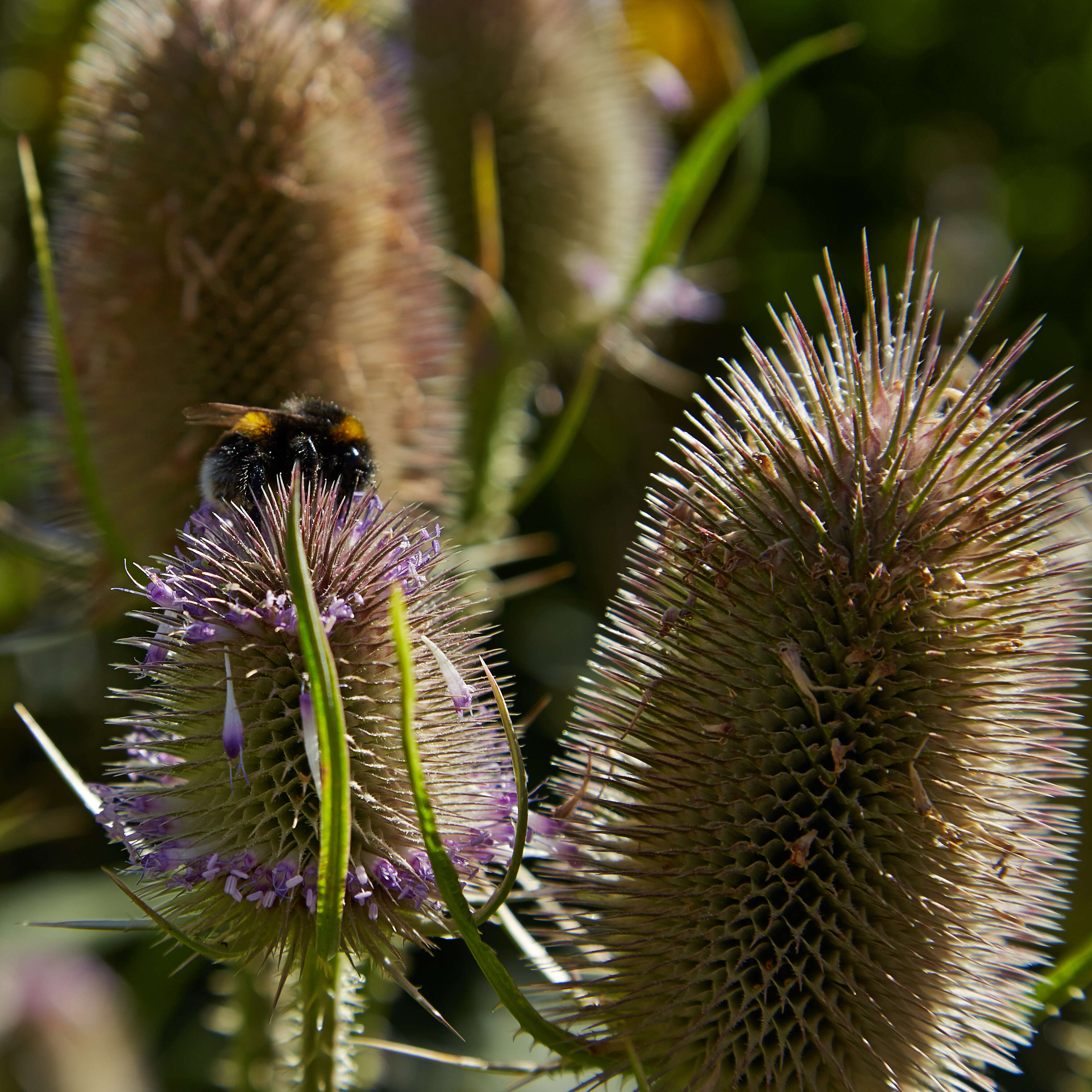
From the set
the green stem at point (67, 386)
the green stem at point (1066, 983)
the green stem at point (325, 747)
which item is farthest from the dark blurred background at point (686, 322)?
the green stem at point (325, 747)

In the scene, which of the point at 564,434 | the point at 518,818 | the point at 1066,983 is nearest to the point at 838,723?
the point at 518,818

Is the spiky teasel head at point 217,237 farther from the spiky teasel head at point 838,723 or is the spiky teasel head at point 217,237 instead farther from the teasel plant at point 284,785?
the spiky teasel head at point 838,723

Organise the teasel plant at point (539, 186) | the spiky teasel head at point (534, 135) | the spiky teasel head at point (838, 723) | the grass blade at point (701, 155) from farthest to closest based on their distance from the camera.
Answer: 1. the spiky teasel head at point (534, 135)
2. the teasel plant at point (539, 186)
3. the grass blade at point (701, 155)
4. the spiky teasel head at point (838, 723)

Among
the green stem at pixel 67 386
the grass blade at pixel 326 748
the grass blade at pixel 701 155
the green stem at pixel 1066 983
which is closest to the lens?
the grass blade at pixel 326 748

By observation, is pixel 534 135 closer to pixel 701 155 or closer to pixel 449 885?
pixel 701 155

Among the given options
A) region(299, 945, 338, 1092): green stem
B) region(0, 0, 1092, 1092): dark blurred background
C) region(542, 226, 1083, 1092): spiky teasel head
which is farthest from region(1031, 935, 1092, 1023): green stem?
region(299, 945, 338, 1092): green stem

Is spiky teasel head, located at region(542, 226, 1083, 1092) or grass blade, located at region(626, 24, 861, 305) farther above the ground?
grass blade, located at region(626, 24, 861, 305)

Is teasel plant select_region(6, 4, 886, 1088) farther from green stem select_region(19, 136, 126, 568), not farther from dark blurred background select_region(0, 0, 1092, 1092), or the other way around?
dark blurred background select_region(0, 0, 1092, 1092)
